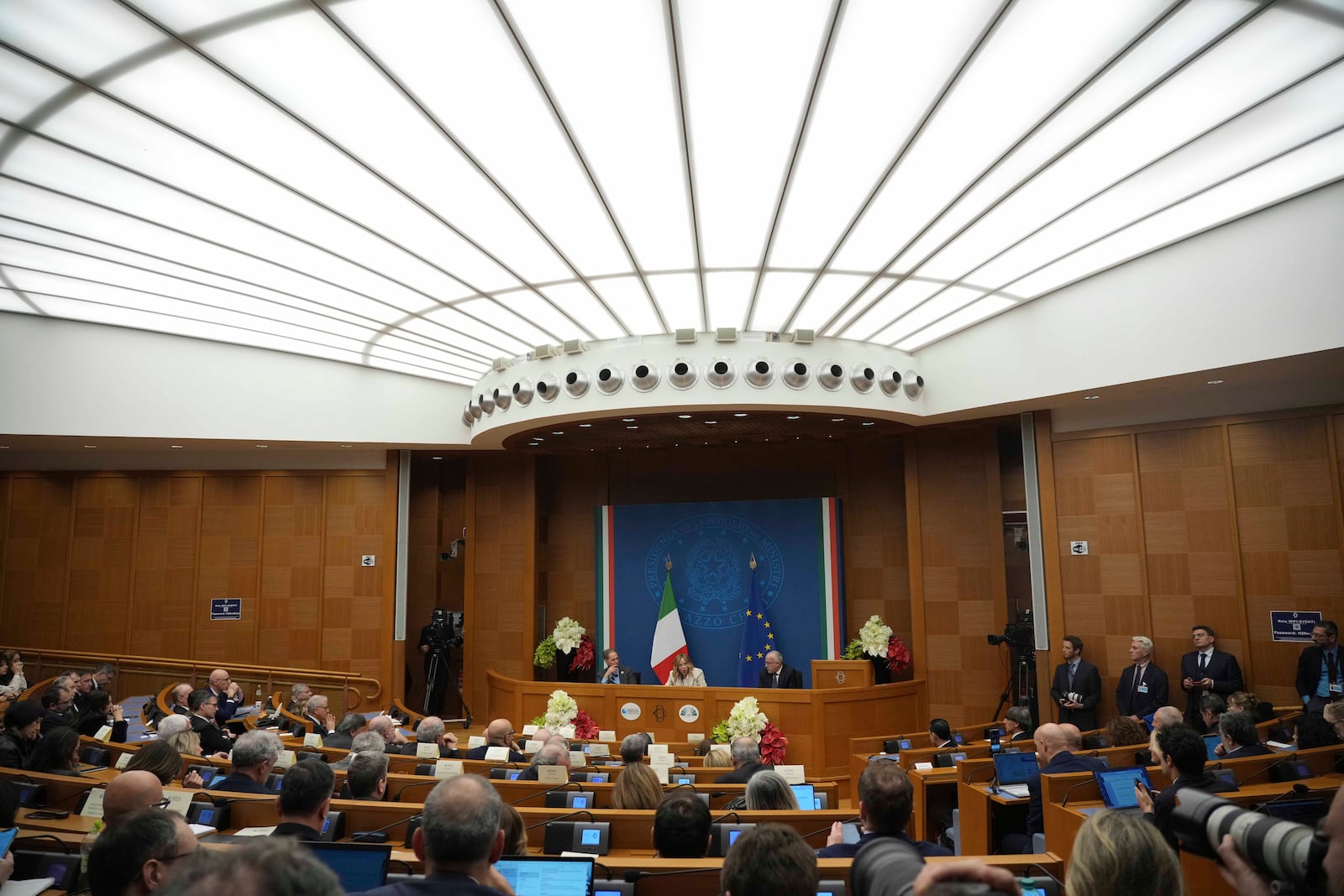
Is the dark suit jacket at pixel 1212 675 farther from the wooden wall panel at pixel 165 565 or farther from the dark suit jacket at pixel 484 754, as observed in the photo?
the wooden wall panel at pixel 165 565

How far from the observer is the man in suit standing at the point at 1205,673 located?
8.26 m

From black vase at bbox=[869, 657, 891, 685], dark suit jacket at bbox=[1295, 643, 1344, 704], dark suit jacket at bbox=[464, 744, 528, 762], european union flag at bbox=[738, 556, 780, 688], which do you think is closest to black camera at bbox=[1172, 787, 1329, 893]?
dark suit jacket at bbox=[464, 744, 528, 762]

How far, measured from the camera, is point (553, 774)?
5.19 m

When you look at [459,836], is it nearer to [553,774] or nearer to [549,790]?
[549,790]

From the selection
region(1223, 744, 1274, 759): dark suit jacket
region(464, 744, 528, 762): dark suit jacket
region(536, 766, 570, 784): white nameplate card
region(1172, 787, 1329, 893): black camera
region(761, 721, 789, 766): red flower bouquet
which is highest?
region(1172, 787, 1329, 893): black camera

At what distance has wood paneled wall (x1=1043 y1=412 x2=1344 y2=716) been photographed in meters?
8.35

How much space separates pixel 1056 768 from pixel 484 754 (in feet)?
13.8

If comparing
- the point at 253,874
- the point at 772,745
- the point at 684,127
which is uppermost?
the point at 684,127

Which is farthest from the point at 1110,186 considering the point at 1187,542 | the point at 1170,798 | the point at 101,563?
the point at 101,563

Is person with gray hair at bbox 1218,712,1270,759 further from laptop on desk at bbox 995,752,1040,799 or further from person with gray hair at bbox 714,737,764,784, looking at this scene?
person with gray hair at bbox 714,737,764,784

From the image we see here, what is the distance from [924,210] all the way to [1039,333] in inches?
125

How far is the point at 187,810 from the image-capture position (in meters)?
4.07

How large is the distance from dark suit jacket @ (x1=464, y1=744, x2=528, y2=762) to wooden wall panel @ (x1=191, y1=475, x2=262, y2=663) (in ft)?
25.1

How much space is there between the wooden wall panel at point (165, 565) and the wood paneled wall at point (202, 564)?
2 centimetres
